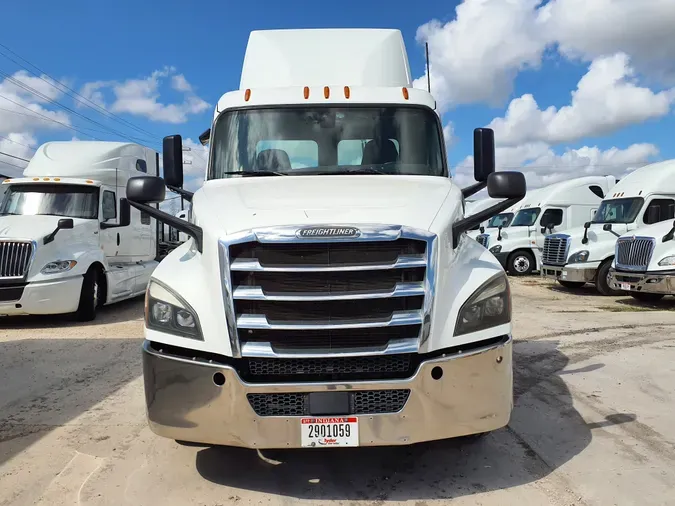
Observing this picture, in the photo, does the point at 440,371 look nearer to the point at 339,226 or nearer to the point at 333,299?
the point at 333,299

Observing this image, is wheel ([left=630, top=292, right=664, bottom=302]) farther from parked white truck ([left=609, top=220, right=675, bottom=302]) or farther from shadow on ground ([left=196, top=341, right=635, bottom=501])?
shadow on ground ([left=196, top=341, right=635, bottom=501])

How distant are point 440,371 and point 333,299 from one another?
2.32 feet

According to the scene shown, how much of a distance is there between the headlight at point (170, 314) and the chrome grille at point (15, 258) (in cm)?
665

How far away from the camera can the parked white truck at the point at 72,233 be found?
889 centimetres

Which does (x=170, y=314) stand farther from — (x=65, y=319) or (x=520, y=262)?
(x=520, y=262)

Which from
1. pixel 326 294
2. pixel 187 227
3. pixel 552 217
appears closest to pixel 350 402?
pixel 326 294

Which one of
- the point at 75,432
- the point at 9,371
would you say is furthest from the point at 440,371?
the point at 9,371

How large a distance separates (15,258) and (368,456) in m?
→ 7.42

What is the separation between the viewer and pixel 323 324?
3162 mm

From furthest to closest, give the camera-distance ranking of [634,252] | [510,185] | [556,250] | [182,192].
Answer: [556,250] → [634,252] → [182,192] → [510,185]

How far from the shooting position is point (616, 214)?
1380cm

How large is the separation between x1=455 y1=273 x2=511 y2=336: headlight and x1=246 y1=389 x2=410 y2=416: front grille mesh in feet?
1.68

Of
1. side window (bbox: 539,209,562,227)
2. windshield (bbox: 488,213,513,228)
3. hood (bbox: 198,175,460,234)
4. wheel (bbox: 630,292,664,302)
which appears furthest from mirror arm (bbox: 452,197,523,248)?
windshield (bbox: 488,213,513,228)

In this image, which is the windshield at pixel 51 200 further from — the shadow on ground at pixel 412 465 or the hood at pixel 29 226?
the shadow on ground at pixel 412 465
